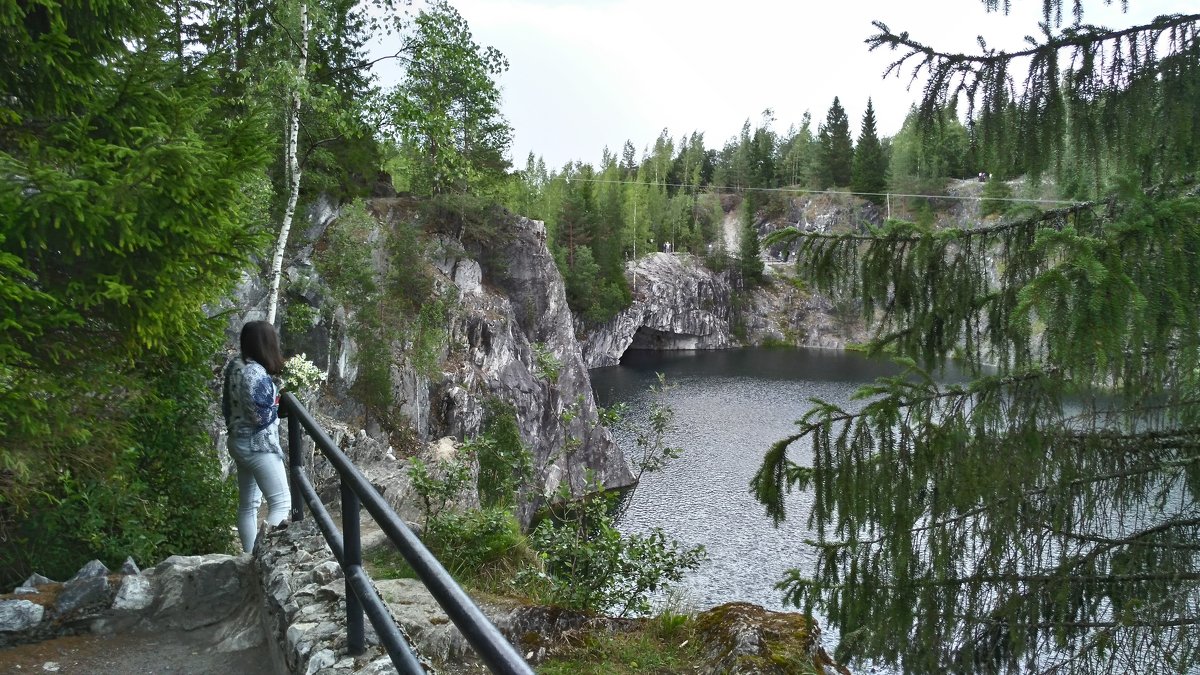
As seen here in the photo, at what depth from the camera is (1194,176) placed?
4.12m

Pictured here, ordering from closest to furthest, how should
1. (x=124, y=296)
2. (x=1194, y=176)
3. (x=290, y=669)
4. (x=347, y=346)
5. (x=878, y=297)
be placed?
(x=290, y=669) → (x=124, y=296) → (x=1194, y=176) → (x=878, y=297) → (x=347, y=346)

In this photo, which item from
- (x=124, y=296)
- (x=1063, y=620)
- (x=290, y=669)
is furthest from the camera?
(x=1063, y=620)

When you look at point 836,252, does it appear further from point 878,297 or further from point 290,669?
point 290,669

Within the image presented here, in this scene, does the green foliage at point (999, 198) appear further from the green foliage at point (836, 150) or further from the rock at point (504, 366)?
the green foliage at point (836, 150)

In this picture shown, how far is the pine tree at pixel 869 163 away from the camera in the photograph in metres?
76.7

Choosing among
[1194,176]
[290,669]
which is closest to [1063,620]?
[1194,176]

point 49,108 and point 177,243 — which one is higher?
point 49,108

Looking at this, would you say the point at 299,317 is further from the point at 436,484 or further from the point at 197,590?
the point at 197,590

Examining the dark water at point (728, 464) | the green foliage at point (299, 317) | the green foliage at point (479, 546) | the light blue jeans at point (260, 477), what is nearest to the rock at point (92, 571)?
the light blue jeans at point (260, 477)

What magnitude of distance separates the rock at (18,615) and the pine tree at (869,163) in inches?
3111

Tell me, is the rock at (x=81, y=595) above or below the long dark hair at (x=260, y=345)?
below

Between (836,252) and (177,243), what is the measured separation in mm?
4152

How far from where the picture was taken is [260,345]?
4207mm

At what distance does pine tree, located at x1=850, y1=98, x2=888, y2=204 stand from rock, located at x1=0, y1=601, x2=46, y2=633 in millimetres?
79022
